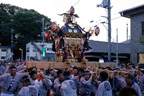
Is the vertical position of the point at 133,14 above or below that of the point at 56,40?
above

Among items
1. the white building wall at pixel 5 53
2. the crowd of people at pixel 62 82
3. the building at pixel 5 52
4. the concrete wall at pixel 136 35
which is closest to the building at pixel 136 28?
the concrete wall at pixel 136 35

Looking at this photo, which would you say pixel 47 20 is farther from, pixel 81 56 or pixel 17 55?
pixel 81 56

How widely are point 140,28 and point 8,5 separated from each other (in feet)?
131

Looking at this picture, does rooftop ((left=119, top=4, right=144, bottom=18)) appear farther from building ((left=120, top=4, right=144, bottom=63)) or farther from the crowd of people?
the crowd of people

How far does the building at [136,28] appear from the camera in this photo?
1928 centimetres

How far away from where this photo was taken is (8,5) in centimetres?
4978

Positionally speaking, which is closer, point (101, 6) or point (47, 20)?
point (101, 6)

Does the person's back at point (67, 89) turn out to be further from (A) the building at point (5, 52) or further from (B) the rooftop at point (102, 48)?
(A) the building at point (5, 52)

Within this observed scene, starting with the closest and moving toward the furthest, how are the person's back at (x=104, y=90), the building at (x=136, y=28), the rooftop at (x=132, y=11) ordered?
the person's back at (x=104, y=90)
the rooftop at (x=132, y=11)
the building at (x=136, y=28)

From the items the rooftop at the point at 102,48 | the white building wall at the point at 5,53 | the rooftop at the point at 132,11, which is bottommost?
the white building wall at the point at 5,53

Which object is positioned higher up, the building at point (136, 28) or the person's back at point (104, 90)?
the building at point (136, 28)

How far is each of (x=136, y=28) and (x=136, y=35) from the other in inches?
29.6

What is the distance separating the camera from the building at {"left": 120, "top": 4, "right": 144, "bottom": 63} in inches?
759

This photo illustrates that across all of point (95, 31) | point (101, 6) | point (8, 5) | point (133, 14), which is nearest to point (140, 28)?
point (133, 14)
